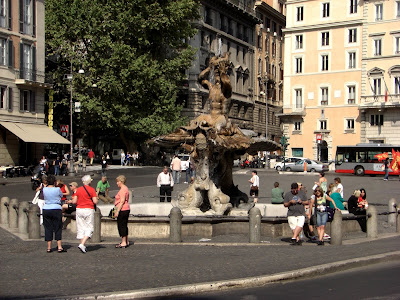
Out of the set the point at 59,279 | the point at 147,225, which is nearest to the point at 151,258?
the point at 59,279

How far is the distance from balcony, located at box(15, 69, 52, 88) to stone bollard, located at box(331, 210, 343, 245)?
33151mm

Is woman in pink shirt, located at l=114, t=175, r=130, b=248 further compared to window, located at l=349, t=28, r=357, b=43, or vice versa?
window, located at l=349, t=28, r=357, b=43

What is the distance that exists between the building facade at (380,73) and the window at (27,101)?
108ft

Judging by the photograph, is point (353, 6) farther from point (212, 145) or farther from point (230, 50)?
point (212, 145)

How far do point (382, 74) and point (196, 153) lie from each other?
48.5 m

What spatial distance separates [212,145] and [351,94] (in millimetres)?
50216

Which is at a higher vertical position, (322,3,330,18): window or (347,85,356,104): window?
(322,3,330,18): window

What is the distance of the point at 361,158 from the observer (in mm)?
51188

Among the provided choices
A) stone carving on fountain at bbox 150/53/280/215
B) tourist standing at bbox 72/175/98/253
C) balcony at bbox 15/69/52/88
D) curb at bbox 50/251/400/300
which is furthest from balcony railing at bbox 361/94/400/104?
tourist standing at bbox 72/175/98/253

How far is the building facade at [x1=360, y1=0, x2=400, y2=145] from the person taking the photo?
60.1m

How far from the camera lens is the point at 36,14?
146 feet

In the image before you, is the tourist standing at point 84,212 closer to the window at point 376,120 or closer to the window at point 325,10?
the window at point 376,120

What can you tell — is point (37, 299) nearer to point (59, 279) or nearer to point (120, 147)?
point (59, 279)

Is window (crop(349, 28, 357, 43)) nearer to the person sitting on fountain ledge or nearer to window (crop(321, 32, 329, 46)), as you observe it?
window (crop(321, 32, 329, 46))
